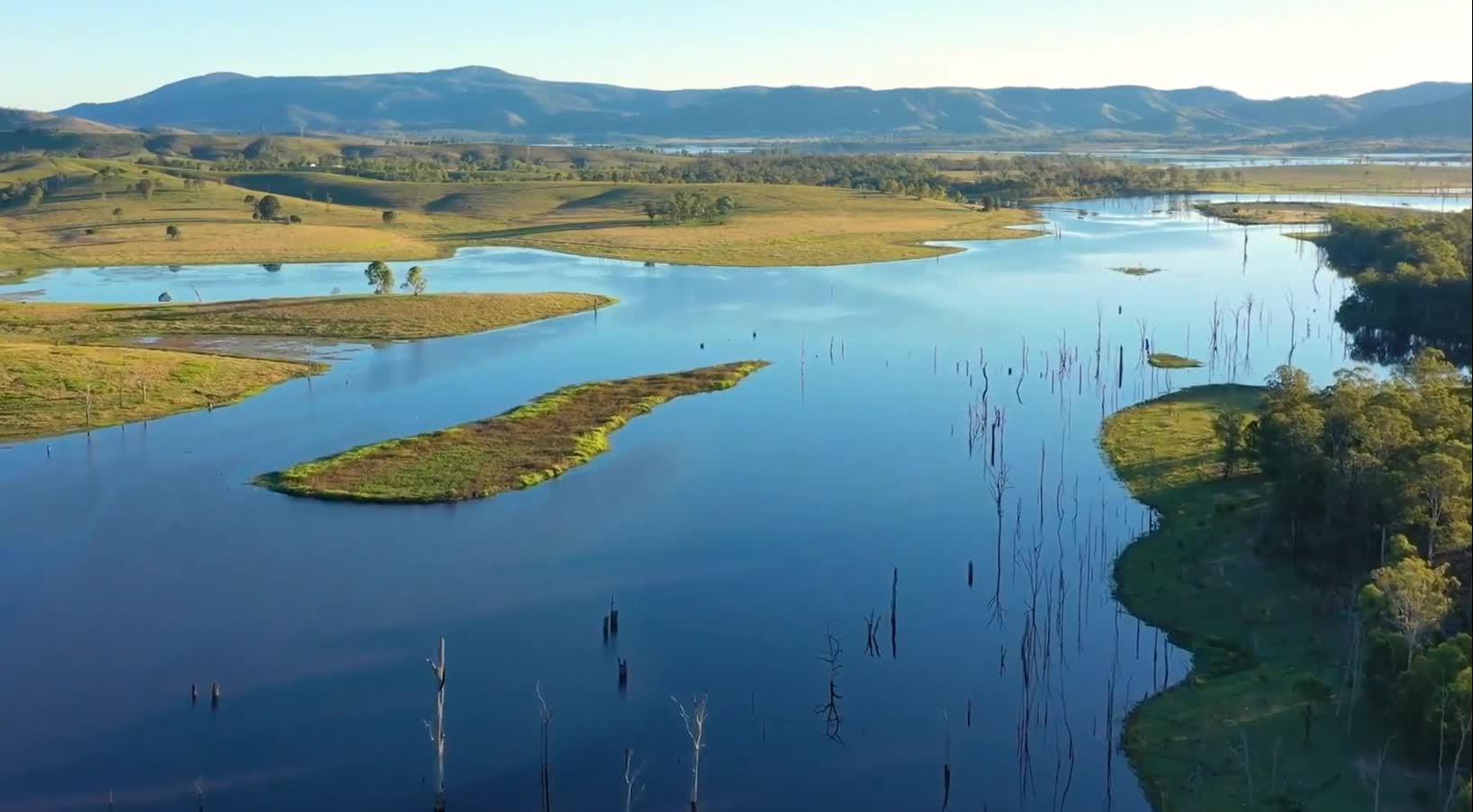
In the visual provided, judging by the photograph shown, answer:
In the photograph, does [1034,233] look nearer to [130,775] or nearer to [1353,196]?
[1353,196]

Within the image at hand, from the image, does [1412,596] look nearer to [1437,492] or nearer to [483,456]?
[1437,492]

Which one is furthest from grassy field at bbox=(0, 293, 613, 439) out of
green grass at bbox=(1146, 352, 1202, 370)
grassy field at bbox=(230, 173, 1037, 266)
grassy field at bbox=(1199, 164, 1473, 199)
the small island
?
grassy field at bbox=(1199, 164, 1473, 199)

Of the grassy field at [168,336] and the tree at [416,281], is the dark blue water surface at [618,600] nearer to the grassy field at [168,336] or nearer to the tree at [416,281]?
the grassy field at [168,336]

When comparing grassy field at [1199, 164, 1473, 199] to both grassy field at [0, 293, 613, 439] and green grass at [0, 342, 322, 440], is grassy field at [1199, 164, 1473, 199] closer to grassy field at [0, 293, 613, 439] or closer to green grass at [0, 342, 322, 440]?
grassy field at [0, 293, 613, 439]

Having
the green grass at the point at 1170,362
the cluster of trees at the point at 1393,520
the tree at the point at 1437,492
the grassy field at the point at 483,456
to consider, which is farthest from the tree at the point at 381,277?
the tree at the point at 1437,492

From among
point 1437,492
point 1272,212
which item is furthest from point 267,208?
point 1437,492

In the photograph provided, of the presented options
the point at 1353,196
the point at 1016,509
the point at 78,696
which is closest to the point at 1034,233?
the point at 1353,196
